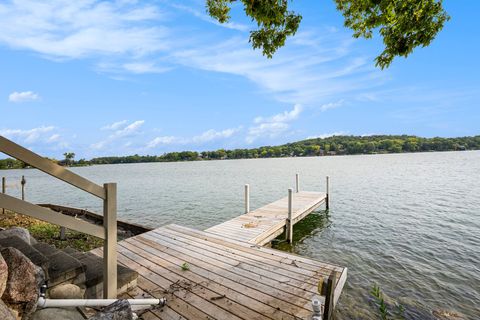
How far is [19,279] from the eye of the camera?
2.50 metres

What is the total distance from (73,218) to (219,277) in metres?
2.90

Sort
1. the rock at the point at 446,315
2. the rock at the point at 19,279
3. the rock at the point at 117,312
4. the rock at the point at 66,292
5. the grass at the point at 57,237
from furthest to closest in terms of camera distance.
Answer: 1. the grass at the point at 57,237
2. the rock at the point at 446,315
3. the rock at the point at 66,292
4. the rock at the point at 117,312
5. the rock at the point at 19,279

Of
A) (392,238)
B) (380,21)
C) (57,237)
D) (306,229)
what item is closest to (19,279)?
(380,21)

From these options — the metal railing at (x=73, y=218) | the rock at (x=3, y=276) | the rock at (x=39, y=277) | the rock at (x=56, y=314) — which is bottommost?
the rock at (x=56, y=314)

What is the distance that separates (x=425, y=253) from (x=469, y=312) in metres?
3.68

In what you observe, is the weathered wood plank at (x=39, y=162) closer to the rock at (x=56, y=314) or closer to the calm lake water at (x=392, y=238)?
the rock at (x=56, y=314)

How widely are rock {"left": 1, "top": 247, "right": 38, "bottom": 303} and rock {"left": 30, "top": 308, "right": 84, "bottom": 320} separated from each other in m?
0.20

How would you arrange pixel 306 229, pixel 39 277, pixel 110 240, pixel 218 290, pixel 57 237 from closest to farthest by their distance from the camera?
1. pixel 39 277
2. pixel 110 240
3. pixel 218 290
4. pixel 57 237
5. pixel 306 229

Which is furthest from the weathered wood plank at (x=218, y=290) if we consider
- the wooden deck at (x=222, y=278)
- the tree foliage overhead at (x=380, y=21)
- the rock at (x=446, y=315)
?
the tree foliage overhead at (x=380, y=21)

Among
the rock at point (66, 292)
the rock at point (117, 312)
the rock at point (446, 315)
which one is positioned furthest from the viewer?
the rock at point (446, 315)

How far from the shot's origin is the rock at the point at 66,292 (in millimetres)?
3046

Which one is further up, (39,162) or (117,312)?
(39,162)

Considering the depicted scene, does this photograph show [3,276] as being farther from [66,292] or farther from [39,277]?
[66,292]

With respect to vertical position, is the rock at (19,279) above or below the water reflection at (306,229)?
above
